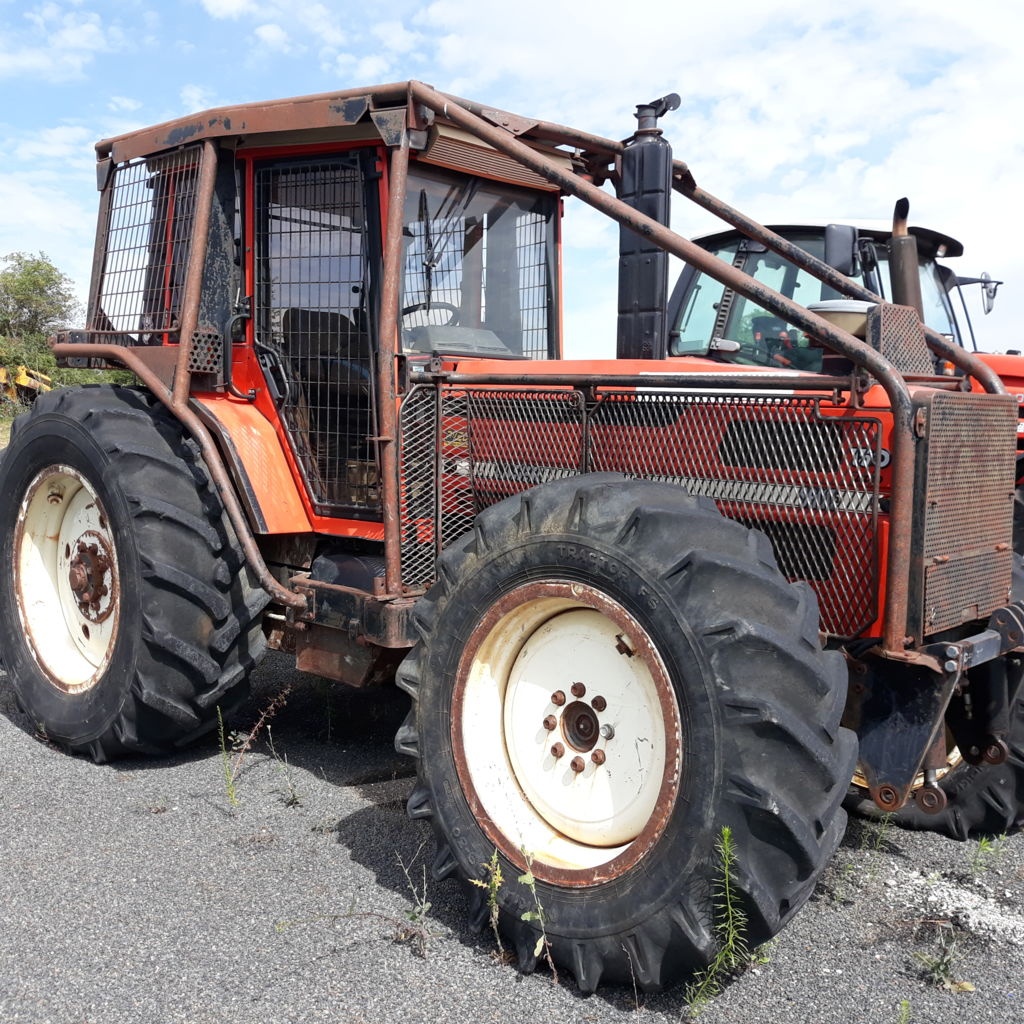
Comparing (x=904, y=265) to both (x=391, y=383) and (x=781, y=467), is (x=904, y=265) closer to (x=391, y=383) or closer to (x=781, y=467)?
(x=781, y=467)

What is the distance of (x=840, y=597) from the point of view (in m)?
3.20

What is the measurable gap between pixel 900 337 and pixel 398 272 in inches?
66.1

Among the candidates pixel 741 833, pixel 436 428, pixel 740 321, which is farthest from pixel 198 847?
pixel 740 321

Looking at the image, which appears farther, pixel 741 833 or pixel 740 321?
pixel 740 321

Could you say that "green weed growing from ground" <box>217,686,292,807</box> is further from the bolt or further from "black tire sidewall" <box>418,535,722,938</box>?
the bolt

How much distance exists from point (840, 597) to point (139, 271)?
11.1 feet

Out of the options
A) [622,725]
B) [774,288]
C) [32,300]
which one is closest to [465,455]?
[622,725]

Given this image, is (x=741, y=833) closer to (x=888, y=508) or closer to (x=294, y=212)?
(x=888, y=508)

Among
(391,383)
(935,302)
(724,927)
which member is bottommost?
(724,927)

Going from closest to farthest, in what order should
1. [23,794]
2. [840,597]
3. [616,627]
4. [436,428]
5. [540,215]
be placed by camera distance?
[616,627]
[840,597]
[436,428]
[23,794]
[540,215]

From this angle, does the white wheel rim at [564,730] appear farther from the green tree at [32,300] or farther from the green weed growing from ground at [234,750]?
the green tree at [32,300]

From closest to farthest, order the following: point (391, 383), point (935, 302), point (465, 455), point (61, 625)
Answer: point (391, 383), point (465, 455), point (61, 625), point (935, 302)

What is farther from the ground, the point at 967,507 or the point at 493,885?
the point at 967,507

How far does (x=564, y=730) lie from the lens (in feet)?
10.1
